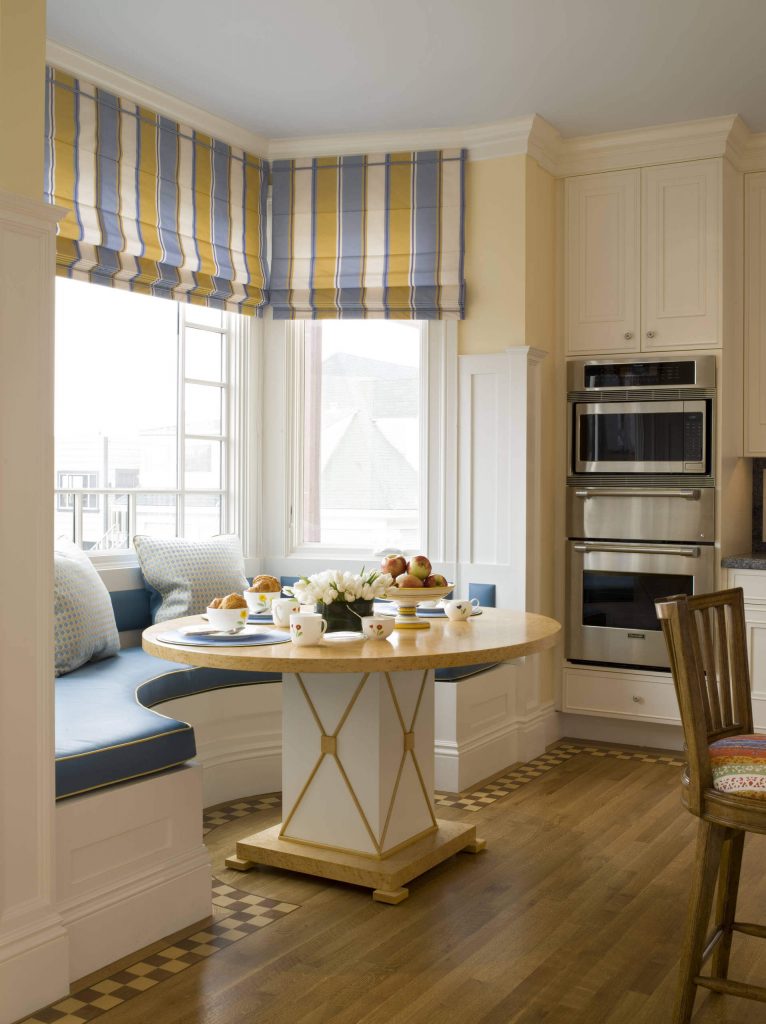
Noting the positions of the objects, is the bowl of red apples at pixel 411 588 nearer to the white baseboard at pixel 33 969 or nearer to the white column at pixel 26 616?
the white column at pixel 26 616

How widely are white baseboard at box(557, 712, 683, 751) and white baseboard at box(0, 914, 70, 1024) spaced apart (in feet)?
9.64

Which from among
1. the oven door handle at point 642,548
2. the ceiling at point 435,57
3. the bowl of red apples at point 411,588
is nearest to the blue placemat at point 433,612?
the bowl of red apples at point 411,588

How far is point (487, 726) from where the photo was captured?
4254mm

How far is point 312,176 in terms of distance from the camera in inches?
187

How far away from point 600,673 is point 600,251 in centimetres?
189

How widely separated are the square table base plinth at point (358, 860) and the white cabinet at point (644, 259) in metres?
2.42

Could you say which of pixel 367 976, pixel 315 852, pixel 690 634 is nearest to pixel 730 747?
pixel 690 634

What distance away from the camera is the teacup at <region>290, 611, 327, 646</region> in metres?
2.70

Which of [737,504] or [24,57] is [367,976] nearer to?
[24,57]

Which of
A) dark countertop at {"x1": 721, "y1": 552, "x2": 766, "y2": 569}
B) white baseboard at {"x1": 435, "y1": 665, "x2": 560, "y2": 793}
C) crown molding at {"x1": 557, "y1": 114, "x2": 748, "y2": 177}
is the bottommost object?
white baseboard at {"x1": 435, "y1": 665, "x2": 560, "y2": 793}

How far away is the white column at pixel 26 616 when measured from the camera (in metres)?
2.27

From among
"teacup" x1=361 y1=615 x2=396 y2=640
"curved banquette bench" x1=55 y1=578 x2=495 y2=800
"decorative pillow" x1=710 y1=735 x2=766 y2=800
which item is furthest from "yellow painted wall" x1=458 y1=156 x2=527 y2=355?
"decorative pillow" x1=710 y1=735 x2=766 y2=800

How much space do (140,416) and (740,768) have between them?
2986mm

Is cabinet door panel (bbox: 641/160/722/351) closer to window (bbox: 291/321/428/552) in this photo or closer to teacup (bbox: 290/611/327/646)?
window (bbox: 291/321/428/552)
